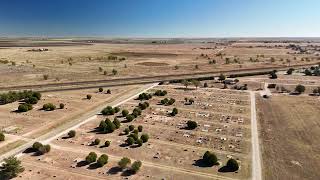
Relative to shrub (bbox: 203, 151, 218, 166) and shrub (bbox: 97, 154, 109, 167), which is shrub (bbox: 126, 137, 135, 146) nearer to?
shrub (bbox: 97, 154, 109, 167)

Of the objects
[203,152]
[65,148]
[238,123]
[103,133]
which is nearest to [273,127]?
[238,123]

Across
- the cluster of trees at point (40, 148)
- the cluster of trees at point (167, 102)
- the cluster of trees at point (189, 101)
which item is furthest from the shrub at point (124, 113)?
the cluster of trees at point (40, 148)

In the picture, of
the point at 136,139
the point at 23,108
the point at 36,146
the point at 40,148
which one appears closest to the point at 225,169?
the point at 136,139

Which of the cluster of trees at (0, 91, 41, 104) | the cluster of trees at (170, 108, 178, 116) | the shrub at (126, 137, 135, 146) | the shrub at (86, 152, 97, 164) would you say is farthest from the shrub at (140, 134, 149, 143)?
the cluster of trees at (0, 91, 41, 104)

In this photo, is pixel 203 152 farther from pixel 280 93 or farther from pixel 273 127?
pixel 280 93

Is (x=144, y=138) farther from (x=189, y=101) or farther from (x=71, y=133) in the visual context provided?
(x=189, y=101)

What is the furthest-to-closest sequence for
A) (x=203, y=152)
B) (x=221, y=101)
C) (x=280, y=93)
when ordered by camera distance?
(x=280, y=93)
(x=221, y=101)
(x=203, y=152)
